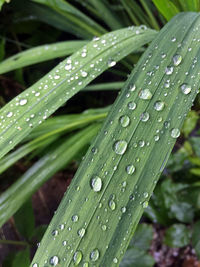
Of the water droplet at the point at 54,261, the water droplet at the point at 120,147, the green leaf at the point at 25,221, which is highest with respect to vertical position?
the water droplet at the point at 120,147

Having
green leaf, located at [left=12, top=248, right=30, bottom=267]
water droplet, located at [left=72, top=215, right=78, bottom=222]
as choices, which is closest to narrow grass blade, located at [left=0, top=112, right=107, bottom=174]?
green leaf, located at [left=12, top=248, right=30, bottom=267]

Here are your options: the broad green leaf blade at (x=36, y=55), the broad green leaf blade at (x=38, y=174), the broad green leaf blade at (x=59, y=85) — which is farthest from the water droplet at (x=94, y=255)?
the broad green leaf blade at (x=36, y=55)

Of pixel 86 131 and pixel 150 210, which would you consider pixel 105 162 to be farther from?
pixel 150 210

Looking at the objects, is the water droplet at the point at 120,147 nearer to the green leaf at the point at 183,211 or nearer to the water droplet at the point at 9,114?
the water droplet at the point at 9,114

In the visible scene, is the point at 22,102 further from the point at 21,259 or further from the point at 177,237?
the point at 177,237

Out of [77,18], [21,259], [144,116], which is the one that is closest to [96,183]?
[144,116]

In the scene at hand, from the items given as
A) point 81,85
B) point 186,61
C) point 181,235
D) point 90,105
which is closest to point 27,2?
point 90,105
